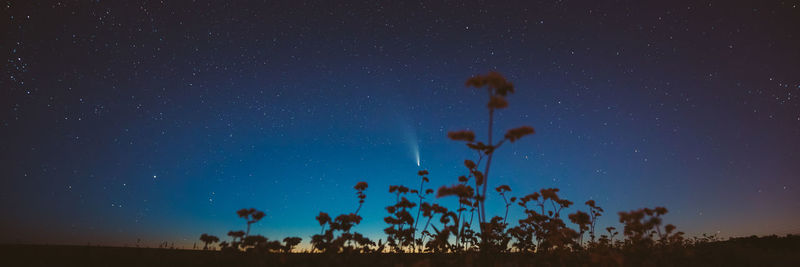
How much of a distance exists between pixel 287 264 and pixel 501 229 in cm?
758

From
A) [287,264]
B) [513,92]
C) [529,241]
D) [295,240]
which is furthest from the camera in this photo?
[529,241]

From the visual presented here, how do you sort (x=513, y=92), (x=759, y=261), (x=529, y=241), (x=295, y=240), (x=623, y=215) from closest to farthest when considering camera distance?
(x=513, y=92) → (x=295, y=240) → (x=623, y=215) → (x=759, y=261) → (x=529, y=241)

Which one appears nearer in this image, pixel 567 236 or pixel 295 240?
pixel 295 240

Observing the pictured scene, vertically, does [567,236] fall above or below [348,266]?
above

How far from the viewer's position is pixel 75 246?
9203 mm

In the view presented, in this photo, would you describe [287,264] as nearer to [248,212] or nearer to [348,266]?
[348,266]

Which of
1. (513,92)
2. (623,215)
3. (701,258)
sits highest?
(513,92)

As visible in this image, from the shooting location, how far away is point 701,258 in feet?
34.0

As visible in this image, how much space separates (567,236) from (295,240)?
7.26 m

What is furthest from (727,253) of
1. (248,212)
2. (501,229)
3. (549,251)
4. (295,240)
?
(248,212)

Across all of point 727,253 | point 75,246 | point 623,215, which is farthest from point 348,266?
point 727,253

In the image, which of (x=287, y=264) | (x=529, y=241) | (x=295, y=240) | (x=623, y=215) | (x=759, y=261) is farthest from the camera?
(x=529, y=241)

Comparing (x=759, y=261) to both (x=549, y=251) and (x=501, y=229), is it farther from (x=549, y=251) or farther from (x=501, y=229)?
(x=501, y=229)

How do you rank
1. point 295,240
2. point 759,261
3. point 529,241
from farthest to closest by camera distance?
point 529,241 → point 759,261 → point 295,240
